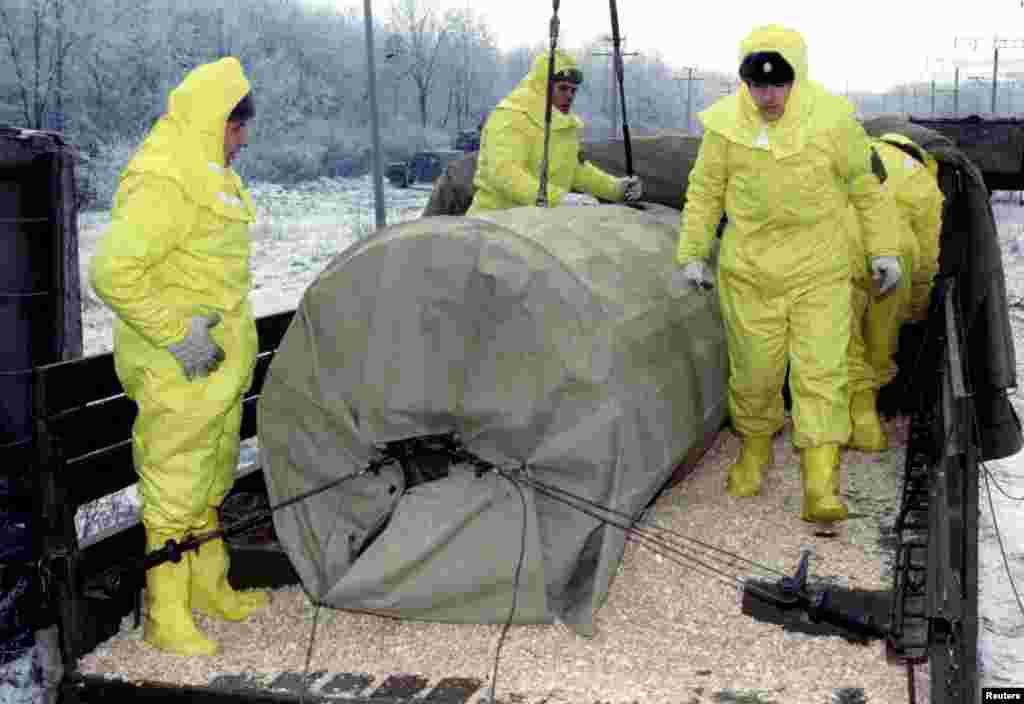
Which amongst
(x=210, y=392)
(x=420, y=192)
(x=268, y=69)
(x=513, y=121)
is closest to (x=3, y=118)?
(x=420, y=192)

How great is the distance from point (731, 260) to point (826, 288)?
1.31 feet

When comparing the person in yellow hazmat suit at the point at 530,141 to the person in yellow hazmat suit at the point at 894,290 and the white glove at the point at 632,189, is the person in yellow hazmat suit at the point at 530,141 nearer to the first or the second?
the white glove at the point at 632,189

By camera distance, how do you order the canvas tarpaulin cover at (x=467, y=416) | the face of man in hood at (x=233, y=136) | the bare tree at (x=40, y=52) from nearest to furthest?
the canvas tarpaulin cover at (x=467, y=416), the face of man in hood at (x=233, y=136), the bare tree at (x=40, y=52)

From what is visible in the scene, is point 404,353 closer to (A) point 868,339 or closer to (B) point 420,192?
(A) point 868,339

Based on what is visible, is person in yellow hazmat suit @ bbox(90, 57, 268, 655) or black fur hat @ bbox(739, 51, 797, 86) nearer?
person in yellow hazmat suit @ bbox(90, 57, 268, 655)

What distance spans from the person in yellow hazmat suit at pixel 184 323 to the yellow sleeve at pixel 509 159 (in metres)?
2.61

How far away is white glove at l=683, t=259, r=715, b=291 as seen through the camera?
17.3 feet

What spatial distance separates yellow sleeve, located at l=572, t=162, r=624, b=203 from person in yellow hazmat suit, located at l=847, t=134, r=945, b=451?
1550 millimetres

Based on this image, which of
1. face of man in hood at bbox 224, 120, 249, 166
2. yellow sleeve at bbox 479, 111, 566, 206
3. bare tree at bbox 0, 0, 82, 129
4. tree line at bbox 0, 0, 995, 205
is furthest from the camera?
tree line at bbox 0, 0, 995, 205

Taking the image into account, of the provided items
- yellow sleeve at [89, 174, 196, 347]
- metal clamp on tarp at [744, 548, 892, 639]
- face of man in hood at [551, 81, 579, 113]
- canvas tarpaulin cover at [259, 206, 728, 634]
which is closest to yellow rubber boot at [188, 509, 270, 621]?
canvas tarpaulin cover at [259, 206, 728, 634]

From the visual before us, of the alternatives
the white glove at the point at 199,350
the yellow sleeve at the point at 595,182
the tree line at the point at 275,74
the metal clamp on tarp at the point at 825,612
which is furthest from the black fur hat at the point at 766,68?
the tree line at the point at 275,74

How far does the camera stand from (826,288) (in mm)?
5047

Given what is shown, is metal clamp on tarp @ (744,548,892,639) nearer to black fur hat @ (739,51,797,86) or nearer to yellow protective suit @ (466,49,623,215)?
black fur hat @ (739,51,797,86)

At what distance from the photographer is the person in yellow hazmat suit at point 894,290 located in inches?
243
